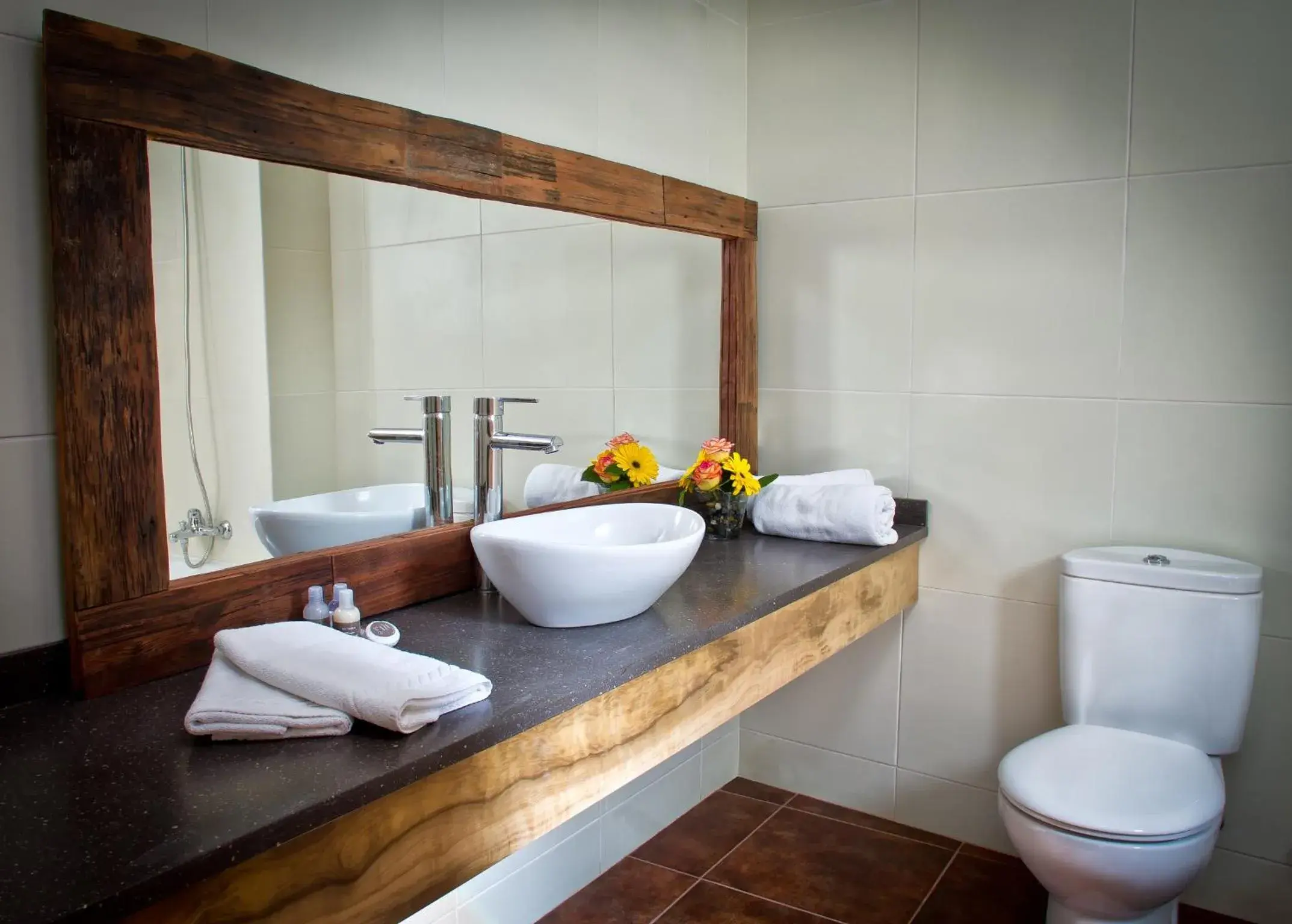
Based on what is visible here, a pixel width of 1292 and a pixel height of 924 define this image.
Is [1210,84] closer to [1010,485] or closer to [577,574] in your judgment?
[1010,485]

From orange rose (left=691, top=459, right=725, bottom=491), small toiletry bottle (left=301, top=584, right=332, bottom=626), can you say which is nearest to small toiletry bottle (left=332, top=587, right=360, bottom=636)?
small toiletry bottle (left=301, top=584, right=332, bottom=626)

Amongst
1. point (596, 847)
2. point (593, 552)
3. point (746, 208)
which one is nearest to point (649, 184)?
point (746, 208)

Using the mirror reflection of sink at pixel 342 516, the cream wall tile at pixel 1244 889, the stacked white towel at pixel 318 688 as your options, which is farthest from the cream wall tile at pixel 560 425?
the cream wall tile at pixel 1244 889

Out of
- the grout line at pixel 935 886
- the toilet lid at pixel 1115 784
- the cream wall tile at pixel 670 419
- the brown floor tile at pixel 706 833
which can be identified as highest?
the cream wall tile at pixel 670 419

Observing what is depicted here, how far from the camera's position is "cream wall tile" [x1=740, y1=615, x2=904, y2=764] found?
8.76 ft

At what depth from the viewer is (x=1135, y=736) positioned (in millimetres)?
2107

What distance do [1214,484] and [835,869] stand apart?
4.06ft

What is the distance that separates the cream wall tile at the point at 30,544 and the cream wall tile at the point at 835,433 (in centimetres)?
187

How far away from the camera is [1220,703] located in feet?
6.78

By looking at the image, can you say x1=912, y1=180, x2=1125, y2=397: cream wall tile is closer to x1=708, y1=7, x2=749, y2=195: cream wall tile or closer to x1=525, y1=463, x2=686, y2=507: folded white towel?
x1=708, y1=7, x2=749, y2=195: cream wall tile

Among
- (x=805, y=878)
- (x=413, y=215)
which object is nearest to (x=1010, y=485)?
(x=805, y=878)

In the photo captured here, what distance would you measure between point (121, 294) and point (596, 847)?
5.56 ft

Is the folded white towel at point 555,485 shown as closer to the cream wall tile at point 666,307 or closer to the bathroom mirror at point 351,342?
the bathroom mirror at point 351,342

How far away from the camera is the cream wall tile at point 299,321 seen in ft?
4.91
